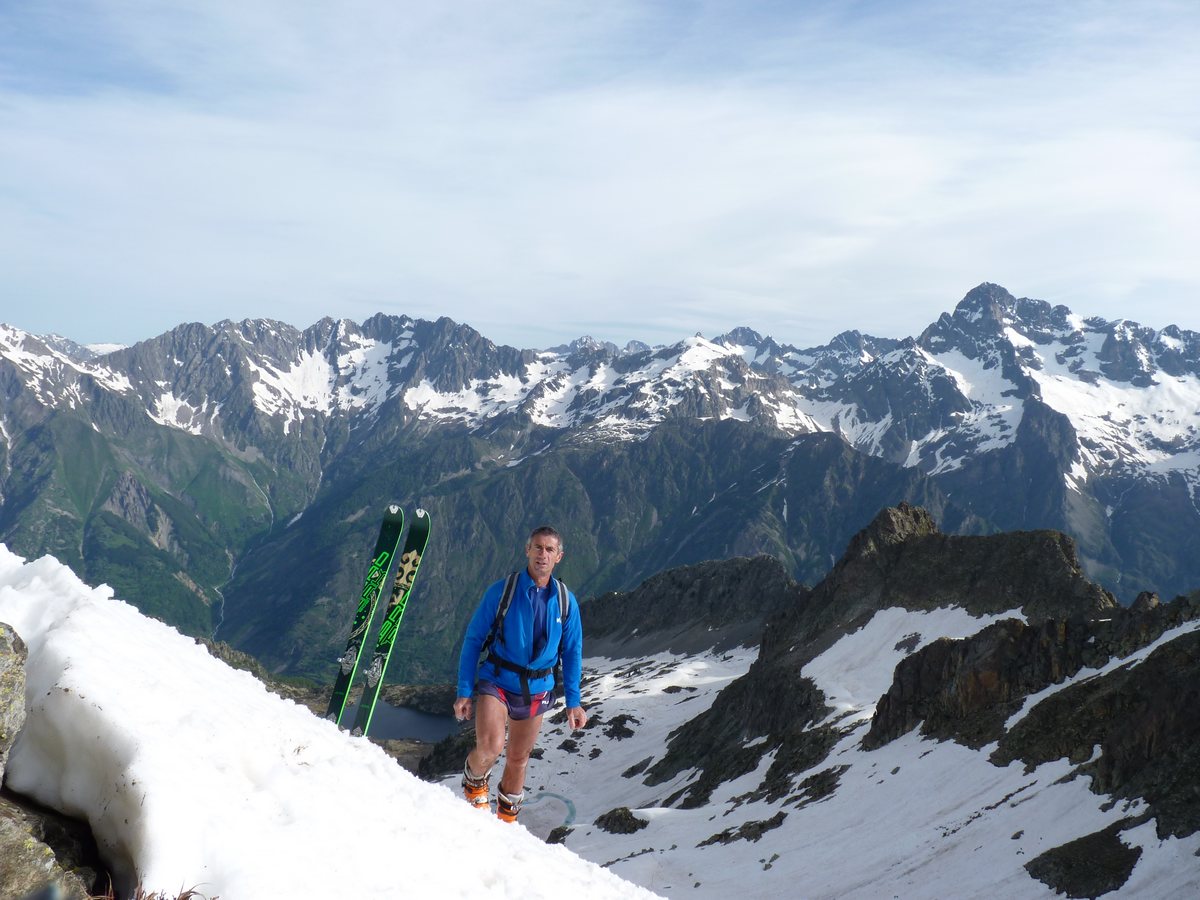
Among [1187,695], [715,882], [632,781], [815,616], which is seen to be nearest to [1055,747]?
[1187,695]

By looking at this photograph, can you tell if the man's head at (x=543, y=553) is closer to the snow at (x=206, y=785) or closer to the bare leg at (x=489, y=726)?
the bare leg at (x=489, y=726)

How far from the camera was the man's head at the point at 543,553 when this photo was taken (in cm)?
1348

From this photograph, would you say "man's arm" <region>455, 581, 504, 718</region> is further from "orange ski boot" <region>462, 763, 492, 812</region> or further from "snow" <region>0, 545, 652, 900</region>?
"snow" <region>0, 545, 652, 900</region>

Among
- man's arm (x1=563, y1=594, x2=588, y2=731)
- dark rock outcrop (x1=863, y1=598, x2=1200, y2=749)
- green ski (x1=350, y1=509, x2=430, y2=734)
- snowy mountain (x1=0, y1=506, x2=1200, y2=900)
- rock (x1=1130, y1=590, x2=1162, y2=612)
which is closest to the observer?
snowy mountain (x1=0, y1=506, x2=1200, y2=900)

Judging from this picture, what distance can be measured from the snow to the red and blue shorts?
245cm

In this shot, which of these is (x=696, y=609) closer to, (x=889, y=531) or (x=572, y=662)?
(x=889, y=531)

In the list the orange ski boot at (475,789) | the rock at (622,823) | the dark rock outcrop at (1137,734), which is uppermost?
the orange ski boot at (475,789)

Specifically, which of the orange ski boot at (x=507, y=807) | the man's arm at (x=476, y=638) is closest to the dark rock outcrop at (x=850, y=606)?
the orange ski boot at (x=507, y=807)

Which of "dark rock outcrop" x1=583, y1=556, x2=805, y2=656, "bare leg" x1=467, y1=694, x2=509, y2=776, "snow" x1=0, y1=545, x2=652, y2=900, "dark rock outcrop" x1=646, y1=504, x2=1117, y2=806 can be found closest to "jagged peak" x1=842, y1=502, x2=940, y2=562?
"dark rock outcrop" x1=646, y1=504, x2=1117, y2=806

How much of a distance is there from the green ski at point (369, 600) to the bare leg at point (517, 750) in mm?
5457

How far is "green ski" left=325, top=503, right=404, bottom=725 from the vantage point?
752 inches

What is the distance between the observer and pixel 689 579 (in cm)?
17862

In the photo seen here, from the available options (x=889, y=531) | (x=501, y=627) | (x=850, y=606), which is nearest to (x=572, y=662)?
(x=501, y=627)

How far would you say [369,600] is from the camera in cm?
1939
